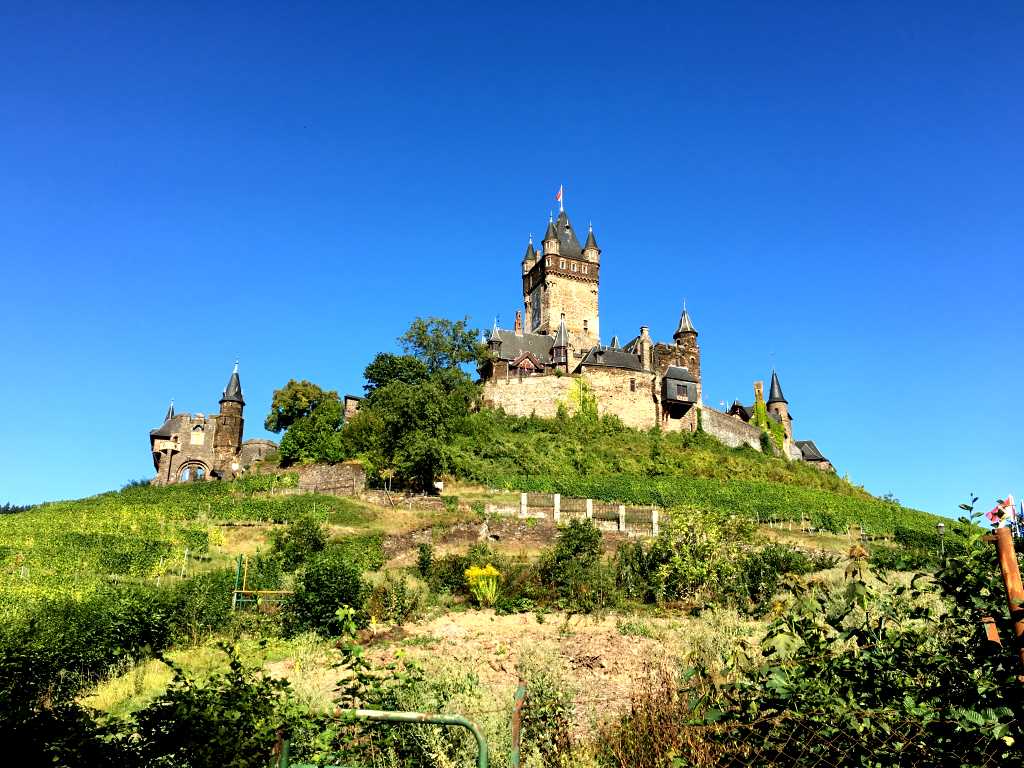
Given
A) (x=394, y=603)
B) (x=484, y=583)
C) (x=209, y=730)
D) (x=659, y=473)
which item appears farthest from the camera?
(x=659, y=473)

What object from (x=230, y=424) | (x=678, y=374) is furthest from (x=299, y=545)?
(x=678, y=374)

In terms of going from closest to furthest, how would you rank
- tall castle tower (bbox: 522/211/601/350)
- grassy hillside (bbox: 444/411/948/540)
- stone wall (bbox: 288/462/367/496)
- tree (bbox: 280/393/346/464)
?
stone wall (bbox: 288/462/367/496) → grassy hillside (bbox: 444/411/948/540) → tree (bbox: 280/393/346/464) → tall castle tower (bbox: 522/211/601/350)

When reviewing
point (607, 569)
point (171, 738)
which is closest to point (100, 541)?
point (607, 569)

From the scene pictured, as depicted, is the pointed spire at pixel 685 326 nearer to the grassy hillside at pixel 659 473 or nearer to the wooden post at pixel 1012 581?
the grassy hillside at pixel 659 473

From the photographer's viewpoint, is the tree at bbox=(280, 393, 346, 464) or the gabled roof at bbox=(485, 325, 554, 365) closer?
the tree at bbox=(280, 393, 346, 464)

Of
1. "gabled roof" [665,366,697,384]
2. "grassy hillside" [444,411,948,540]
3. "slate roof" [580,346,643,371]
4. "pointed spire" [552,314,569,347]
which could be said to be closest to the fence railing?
"grassy hillside" [444,411,948,540]

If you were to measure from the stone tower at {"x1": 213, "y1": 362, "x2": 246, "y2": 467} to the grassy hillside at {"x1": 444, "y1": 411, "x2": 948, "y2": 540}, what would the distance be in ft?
54.6

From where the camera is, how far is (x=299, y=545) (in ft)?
77.2

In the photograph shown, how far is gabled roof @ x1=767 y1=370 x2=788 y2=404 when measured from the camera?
2421 inches

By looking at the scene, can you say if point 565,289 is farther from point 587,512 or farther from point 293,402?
point 587,512

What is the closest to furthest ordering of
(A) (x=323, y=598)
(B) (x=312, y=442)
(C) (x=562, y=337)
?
1. (A) (x=323, y=598)
2. (B) (x=312, y=442)
3. (C) (x=562, y=337)

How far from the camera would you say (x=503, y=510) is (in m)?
31.9

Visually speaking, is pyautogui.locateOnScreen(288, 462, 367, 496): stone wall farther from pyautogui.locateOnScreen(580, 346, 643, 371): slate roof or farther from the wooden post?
the wooden post

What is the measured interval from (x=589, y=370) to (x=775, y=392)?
20.0m
